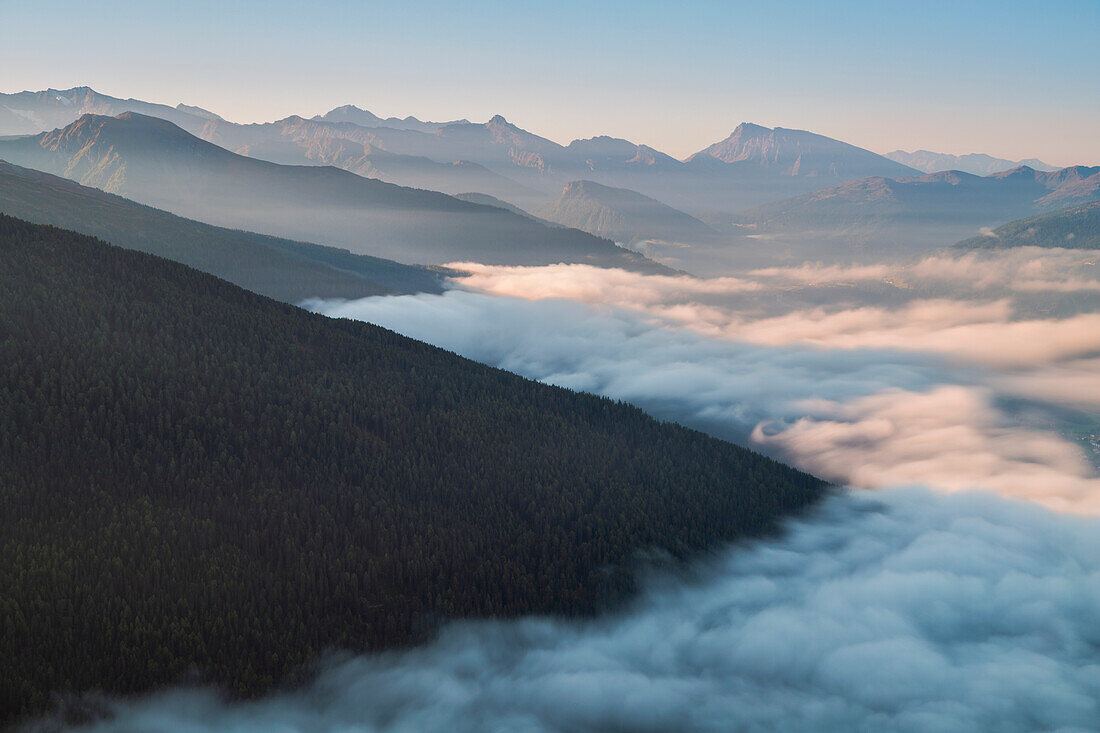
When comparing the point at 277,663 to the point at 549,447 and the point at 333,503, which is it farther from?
the point at 549,447

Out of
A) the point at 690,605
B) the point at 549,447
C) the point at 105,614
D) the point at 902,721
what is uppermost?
the point at 549,447

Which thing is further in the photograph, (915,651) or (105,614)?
(915,651)

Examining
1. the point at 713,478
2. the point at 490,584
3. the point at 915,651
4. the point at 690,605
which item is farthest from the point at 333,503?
the point at 915,651

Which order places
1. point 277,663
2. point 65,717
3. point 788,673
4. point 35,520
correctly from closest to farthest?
point 65,717
point 277,663
point 35,520
point 788,673

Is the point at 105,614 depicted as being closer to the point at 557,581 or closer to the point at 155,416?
the point at 155,416

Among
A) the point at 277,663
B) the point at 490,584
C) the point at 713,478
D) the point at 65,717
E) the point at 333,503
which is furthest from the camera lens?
the point at 713,478

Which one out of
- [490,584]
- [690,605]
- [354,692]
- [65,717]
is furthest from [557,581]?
[65,717]

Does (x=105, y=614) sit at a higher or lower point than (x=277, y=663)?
higher
